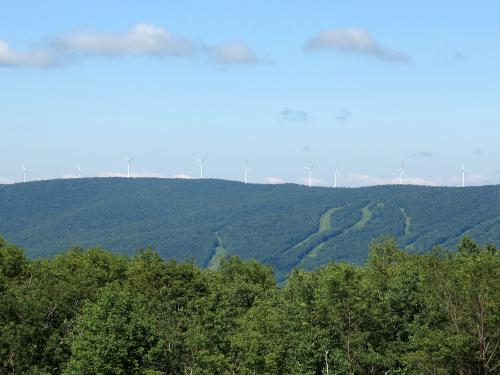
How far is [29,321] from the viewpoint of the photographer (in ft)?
285

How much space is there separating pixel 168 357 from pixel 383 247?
9260 centimetres

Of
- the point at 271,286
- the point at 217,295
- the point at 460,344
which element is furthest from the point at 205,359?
the point at 271,286

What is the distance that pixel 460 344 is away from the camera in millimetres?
77750

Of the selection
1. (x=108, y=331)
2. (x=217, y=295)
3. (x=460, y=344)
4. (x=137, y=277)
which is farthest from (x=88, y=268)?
(x=460, y=344)

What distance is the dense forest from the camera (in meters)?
79.7

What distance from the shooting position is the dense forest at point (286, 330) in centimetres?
7969

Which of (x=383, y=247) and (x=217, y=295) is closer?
(x=217, y=295)

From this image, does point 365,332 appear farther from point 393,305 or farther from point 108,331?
point 108,331

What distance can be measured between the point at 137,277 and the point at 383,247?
69.1 meters

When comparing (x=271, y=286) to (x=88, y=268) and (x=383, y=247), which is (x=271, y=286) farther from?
(x=88, y=268)

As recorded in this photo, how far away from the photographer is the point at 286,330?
88625 millimetres

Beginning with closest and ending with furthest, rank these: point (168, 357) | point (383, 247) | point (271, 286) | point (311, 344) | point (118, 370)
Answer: point (118, 370), point (311, 344), point (168, 357), point (271, 286), point (383, 247)

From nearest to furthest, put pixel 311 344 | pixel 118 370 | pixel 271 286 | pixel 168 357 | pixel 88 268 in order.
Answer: pixel 118 370
pixel 311 344
pixel 168 357
pixel 88 268
pixel 271 286

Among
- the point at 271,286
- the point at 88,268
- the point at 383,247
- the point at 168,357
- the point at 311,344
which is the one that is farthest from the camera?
the point at 383,247
